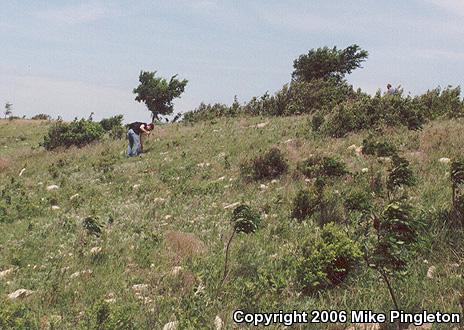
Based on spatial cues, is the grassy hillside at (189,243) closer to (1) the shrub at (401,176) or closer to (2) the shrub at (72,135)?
(1) the shrub at (401,176)

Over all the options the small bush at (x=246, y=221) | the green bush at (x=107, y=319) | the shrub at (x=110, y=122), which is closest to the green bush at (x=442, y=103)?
the small bush at (x=246, y=221)

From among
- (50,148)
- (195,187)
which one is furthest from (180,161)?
(50,148)

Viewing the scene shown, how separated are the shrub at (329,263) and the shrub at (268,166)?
5452 millimetres

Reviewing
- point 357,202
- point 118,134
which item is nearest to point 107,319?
point 357,202

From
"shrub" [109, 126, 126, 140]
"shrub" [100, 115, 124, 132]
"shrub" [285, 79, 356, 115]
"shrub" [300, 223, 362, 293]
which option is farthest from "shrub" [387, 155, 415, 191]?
"shrub" [100, 115, 124, 132]

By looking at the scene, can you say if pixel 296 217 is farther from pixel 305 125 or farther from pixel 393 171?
pixel 305 125

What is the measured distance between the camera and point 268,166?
11641 mm

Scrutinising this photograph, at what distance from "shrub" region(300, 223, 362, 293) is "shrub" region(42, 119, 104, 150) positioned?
20515 millimetres

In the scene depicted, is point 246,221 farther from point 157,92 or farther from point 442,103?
point 157,92

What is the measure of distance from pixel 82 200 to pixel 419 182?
942 centimetres

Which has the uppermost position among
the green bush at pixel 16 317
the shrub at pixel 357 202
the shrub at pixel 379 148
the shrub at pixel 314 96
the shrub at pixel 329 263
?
→ the shrub at pixel 314 96

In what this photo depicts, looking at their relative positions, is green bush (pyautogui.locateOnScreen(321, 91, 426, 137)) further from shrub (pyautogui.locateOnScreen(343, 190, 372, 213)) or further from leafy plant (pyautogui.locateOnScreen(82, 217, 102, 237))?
leafy plant (pyautogui.locateOnScreen(82, 217, 102, 237))

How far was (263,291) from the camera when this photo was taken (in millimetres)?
5703

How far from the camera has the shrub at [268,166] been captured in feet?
38.1
